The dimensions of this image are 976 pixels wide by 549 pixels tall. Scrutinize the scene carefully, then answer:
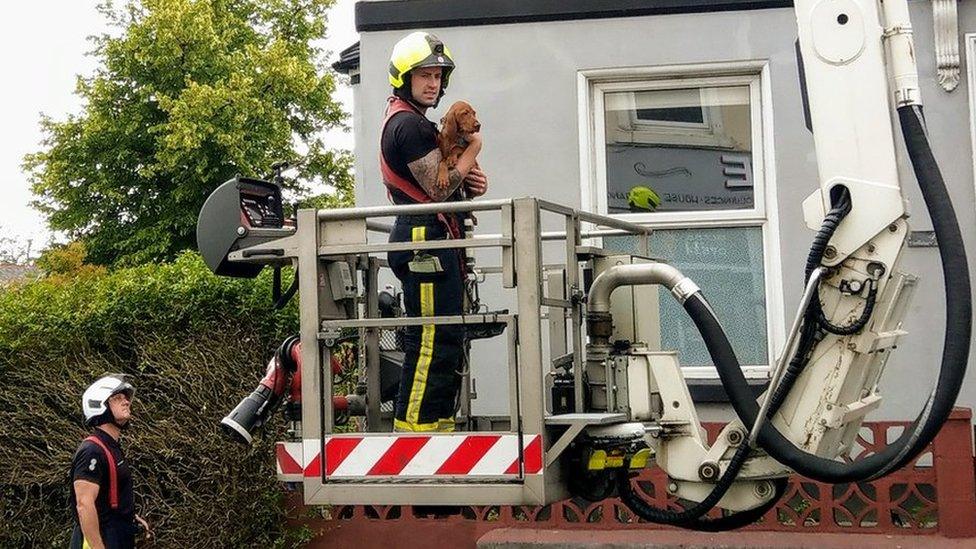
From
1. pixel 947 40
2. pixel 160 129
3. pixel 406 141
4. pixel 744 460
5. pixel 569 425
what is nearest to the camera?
pixel 569 425

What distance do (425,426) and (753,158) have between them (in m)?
4.23

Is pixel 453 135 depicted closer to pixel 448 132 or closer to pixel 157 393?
pixel 448 132

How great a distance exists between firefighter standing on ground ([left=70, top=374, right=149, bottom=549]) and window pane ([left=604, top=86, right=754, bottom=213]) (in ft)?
11.9

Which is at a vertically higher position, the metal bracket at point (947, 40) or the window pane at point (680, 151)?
the metal bracket at point (947, 40)

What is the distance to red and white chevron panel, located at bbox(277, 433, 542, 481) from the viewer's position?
16.5 feet

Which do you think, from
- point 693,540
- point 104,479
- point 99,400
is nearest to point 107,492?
point 104,479

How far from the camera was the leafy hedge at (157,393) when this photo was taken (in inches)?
342

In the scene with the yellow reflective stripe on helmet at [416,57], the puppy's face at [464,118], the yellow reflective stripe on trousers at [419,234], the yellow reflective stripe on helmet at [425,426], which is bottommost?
the yellow reflective stripe on helmet at [425,426]

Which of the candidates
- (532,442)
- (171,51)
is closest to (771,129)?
(532,442)

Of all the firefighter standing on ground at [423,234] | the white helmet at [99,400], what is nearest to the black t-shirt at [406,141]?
the firefighter standing on ground at [423,234]

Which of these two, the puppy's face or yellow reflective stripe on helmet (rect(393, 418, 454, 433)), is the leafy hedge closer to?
yellow reflective stripe on helmet (rect(393, 418, 454, 433))

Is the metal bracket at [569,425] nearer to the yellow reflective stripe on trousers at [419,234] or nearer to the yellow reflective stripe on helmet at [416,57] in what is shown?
the yellow reflective stripe on trousers at [419,234]

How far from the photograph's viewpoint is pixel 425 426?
5504 mm

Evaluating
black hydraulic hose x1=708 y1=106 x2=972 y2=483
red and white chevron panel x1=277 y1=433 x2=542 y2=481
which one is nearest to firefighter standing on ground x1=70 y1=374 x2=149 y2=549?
Answer: red and white chevron panel x1=277 y1=433 x2=542 y2=481
